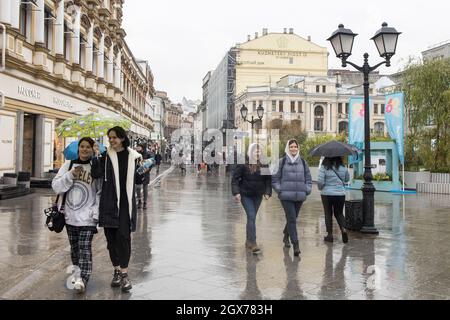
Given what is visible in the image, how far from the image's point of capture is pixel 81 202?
5.61m

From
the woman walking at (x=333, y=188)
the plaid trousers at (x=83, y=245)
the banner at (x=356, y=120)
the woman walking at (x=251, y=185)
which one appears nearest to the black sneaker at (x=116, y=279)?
the plaid trousers at (x=83, y=245)

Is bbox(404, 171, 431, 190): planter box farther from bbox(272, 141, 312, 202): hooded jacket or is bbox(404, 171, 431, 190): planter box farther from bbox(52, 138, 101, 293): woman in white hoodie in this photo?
bbox(52, 138, 101, 293): woman in white hoodie

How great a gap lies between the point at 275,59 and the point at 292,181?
84015mm

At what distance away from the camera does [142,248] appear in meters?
8.20

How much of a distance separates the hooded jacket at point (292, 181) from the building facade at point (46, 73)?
37.7 ft

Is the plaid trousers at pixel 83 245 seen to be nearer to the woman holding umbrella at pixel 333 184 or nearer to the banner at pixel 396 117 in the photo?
the woman holding umbrella at pixel 333 184

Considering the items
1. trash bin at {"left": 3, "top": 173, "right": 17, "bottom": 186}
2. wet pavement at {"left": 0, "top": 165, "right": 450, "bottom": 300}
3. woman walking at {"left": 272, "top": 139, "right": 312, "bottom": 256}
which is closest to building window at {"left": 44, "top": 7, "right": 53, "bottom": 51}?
trash bin at {"left": 3, "top": 173, "right": 17, "bottom": 186}

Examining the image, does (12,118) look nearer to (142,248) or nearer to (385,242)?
(142,248)

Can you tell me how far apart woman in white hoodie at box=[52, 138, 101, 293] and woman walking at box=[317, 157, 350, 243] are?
468 centimetres

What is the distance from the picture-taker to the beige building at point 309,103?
3219 inches

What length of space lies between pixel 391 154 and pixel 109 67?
61.4 ft

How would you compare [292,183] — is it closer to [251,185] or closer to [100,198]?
[251,185]

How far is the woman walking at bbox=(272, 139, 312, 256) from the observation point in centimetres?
794
